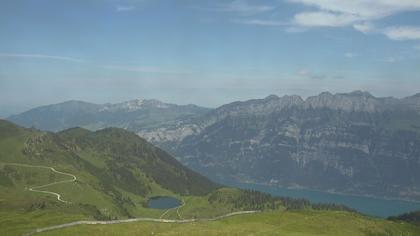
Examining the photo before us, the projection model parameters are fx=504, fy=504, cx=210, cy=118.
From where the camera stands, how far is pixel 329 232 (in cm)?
12588

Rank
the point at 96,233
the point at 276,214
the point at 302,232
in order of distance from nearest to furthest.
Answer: the point at 96,233 → the point at 302,232 → the point at 276,214

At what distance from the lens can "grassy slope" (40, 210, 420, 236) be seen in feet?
358

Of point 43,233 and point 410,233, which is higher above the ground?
point 43,233

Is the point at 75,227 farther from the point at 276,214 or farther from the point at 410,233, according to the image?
the point at 410,233

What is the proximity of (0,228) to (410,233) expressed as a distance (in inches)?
4557

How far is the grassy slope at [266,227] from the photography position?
358ft

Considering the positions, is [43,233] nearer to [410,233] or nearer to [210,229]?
[210,229]

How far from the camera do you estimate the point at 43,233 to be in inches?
4245

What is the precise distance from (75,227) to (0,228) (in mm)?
28931

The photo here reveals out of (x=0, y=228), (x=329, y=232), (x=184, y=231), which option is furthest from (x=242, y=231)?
(x=0, y=228)

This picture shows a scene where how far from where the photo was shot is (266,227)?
12250cm

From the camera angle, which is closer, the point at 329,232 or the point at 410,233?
the point at 329,232

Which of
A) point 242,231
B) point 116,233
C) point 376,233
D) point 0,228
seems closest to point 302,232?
point 242,231

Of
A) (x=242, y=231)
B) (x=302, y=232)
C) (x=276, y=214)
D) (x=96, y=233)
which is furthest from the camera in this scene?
(x=276, y=214)
